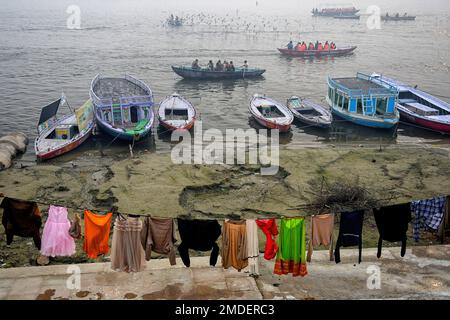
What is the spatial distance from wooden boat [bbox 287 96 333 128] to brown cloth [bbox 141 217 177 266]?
1854 centimetres

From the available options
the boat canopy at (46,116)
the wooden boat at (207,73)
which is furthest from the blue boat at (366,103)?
the boat canopy at (46,116)

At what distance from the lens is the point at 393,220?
34.7ft

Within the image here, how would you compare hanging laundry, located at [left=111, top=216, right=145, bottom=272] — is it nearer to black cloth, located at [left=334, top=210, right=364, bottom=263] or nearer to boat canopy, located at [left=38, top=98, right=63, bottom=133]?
black cloth, located at [left=334, top=210, right=364, bottom=263]

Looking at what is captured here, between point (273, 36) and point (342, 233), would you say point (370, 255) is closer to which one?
point (342, 233)

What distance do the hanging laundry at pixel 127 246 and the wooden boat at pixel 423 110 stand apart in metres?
21.7

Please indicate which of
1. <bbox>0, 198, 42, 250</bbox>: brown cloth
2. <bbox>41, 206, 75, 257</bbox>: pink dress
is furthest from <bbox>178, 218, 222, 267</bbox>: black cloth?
<bbox>0, 198, 42, 250</bbox>: brown cloth

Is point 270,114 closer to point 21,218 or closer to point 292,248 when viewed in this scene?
point 292,248

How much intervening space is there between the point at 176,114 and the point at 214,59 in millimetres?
26070

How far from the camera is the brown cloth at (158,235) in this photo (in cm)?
1020

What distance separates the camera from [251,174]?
19.3 meters

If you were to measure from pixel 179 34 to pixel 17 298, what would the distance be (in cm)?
6950

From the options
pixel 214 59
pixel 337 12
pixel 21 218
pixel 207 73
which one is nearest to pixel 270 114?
pixel 207 73

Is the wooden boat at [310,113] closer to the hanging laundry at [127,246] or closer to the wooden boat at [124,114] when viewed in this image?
the wooden boat at [124,114]
